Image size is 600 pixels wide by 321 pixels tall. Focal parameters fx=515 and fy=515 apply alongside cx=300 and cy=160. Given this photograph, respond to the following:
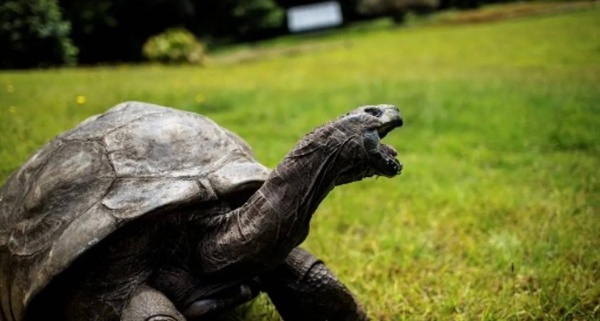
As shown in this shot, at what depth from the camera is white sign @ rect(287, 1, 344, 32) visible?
2377 cm

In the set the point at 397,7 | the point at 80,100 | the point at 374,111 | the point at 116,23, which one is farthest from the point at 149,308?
the point at 397,7

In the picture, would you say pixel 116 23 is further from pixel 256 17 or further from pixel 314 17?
pixel 314 17

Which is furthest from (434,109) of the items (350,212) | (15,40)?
(15,40)

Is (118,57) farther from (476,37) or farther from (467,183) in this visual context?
(476,37)

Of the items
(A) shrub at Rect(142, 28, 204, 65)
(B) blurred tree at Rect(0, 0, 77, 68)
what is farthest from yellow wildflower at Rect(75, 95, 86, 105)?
(A) shrub at Rect(142, 28, 204, 65)

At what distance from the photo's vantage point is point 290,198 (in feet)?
5.74

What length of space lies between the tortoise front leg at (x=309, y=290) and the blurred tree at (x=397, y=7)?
2251cm

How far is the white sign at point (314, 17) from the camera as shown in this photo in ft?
78.0

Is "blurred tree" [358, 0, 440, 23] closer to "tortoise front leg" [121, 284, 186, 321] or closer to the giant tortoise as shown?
the giant tortoise

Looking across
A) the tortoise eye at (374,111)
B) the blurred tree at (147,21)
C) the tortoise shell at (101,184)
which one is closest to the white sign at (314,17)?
the blurred tree at (147,21)

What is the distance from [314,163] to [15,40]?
103 inches

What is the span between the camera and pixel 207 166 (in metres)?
2.02

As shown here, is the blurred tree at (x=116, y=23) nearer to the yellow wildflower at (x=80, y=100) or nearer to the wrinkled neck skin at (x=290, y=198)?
the yellow wildflower at (x=80, y=100)

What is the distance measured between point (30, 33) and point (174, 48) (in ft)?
32.9
